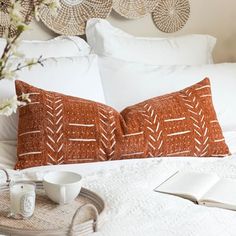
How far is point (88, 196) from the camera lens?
143 centimetres

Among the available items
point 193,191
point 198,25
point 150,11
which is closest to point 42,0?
point 193,191

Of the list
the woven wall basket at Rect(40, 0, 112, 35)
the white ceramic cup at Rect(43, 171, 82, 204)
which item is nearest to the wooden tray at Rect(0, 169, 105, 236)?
the white ceramic cup at Rect(43, 171, 82, 204)

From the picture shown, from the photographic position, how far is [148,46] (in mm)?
2629

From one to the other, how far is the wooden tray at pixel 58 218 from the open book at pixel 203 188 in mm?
319

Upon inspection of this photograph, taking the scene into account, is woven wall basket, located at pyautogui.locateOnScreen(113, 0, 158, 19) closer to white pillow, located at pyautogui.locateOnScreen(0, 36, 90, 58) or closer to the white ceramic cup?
white pillow, located at pyautogui.locateOnScreen(0, 36, 90, 58)

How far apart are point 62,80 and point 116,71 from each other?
1.05 feet

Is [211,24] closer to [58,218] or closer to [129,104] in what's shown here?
[129,104]

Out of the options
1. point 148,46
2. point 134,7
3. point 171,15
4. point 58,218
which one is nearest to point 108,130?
point 58,218

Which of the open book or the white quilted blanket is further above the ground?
the white quilted blanket

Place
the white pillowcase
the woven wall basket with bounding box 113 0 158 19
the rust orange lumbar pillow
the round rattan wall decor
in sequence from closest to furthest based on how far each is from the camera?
the rust orange lumbar pillow
the white pillowcase
the woven wall basket with bounding box 113 0 158 19
the round rattan wall decor

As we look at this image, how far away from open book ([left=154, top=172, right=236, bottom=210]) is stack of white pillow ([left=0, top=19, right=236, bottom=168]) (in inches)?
21.9

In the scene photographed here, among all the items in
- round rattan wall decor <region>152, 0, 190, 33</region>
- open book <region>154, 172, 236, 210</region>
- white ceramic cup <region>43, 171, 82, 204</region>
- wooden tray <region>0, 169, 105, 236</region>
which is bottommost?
open book <region>154, 172, 236, 210</region>

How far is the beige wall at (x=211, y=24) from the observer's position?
9.28 feet

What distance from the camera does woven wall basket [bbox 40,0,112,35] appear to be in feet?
8.43
